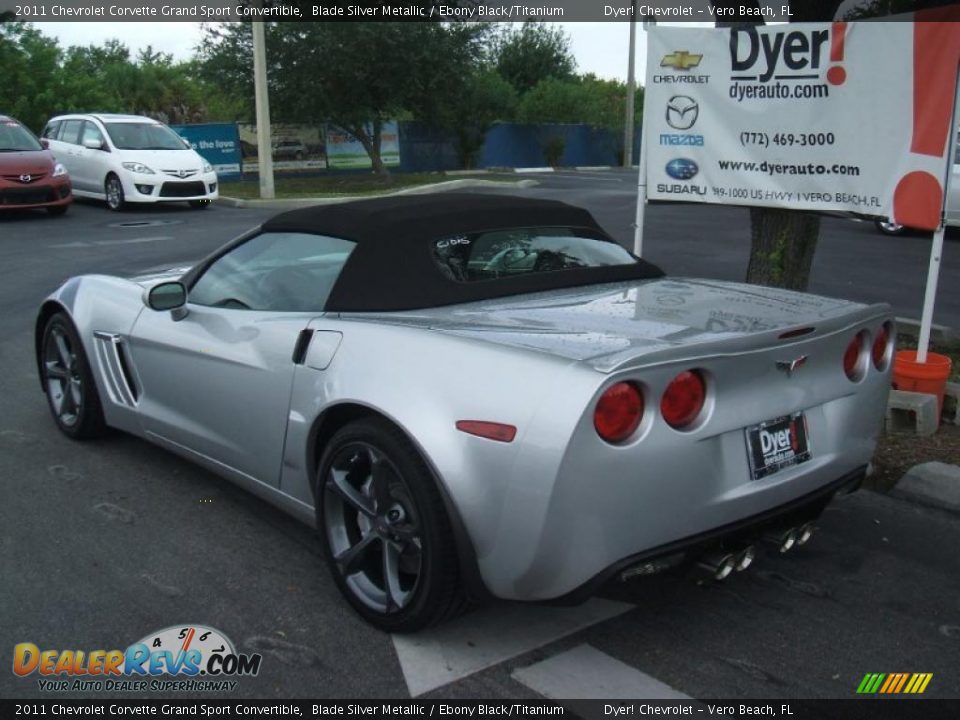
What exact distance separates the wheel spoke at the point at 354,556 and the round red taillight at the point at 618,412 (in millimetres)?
937

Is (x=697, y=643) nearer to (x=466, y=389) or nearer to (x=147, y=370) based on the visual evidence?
(x=466, y=389)

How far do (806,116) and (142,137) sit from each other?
46.8ft

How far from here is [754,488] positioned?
296cm

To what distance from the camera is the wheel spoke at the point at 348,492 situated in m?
3.17

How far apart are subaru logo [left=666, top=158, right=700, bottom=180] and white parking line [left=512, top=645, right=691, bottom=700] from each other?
408cm

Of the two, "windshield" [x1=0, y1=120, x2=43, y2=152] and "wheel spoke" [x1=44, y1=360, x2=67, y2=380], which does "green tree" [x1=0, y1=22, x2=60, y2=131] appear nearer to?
"windshield" [x1=0, y1=120, x2=43, y2=152]

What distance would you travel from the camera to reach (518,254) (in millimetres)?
3975

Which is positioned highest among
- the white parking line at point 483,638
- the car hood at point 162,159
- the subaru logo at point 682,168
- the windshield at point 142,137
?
the windshield at point 142,137

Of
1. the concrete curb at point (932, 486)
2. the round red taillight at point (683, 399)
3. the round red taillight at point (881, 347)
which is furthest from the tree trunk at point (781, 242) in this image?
the round red taillight at point (683, 399)

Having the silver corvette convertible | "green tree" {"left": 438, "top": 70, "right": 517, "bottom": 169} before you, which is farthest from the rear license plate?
"green tree" {"left": 438, "top": 70, "right": 517, "bottom": 169}

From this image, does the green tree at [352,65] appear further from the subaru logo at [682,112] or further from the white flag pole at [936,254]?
the white flag pole at [936,254]

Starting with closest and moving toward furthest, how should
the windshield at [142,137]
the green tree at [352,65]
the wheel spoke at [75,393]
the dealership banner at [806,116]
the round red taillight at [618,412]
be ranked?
the round red taillight at [618,412], the wheel spoke at [75,393], the dealership banner at [806,116], the windshield at [142,137], the green tree at [352,65]

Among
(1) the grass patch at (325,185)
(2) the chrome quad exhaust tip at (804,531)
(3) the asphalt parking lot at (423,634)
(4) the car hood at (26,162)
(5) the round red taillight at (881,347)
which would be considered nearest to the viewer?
(3) the asphalt parking lot at (423,634)

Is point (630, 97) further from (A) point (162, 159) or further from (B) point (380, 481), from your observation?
(B) point (380, 481)
